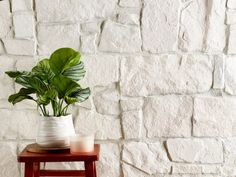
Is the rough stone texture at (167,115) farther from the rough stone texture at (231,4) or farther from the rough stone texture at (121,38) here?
the rough stone texture at (231,4)

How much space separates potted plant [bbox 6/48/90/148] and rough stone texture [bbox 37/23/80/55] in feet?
0.72

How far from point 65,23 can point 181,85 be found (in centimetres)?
62

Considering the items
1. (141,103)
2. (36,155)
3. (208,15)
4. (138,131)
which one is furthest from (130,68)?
(36,155)

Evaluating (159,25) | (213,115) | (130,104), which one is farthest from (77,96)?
(213,115)

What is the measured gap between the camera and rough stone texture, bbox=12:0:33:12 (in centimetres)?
172

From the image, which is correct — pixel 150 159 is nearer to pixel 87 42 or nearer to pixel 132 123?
pixel 132 123

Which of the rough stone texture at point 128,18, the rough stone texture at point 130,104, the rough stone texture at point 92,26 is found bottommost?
the rough stone texture at point 130,104

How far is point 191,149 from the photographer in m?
1.75

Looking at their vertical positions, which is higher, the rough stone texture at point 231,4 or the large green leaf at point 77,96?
the rough stone texture at point 231,4

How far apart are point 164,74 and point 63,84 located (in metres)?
0.54

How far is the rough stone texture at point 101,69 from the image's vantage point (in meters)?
1.73

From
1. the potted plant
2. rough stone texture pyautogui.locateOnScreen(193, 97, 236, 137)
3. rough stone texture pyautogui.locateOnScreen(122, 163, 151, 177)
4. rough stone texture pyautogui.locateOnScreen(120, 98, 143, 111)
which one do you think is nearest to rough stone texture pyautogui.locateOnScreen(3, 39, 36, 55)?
the potted plant

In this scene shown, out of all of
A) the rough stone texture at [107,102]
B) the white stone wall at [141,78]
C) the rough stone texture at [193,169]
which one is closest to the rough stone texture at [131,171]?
the white stone wall at [141,78]

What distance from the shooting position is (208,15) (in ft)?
5.69
